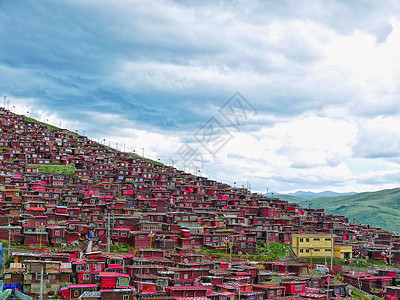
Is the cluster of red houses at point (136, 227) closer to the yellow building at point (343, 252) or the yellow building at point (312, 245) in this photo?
the yellow building at point (343, 252)

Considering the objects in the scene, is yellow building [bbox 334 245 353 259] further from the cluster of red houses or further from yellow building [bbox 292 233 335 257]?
the cluster of red houses

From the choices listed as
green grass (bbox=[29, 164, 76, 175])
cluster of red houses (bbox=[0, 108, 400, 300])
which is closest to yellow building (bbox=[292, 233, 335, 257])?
cluster of red houses (bbox=[0, 108, 400, 300])

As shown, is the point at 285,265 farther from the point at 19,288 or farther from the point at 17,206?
the point at 17,206

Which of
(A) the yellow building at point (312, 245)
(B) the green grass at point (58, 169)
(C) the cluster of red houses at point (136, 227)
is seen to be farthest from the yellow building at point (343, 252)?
(B) the green grass at point (58, 169)

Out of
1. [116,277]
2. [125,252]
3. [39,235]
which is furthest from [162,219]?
[116,277]

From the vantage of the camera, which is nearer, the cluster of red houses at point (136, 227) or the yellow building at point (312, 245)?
the cluster of red houses at point (136, 227)

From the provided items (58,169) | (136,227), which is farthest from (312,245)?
(58,169)

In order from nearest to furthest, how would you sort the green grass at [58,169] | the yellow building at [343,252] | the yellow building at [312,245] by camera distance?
the yellow building at [312,245], the yellow building at [343,252], the green grass at [58,169]

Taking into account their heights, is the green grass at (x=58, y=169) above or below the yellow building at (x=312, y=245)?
above
